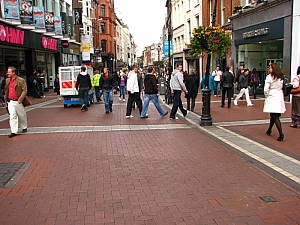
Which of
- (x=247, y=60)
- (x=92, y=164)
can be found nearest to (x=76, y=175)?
(x=92, y=164)

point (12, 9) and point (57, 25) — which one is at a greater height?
point (57, 25)

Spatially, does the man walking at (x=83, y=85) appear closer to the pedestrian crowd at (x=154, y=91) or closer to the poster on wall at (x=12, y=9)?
the pedestrian crowd at (x=154, y=91)

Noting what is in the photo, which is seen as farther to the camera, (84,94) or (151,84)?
(84,94)

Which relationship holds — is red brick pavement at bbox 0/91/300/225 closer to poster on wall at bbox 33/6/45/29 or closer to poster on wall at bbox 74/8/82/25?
poster on wall at bbox 33/6/45/29

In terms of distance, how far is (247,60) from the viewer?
21.0 metres

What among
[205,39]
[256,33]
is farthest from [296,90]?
[256,33]

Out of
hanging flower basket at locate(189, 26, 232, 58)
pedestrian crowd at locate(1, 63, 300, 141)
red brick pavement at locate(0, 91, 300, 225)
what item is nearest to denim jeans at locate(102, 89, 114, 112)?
pedestrian crowd at locate(1, 63, 300, 141)

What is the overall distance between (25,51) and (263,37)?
16849mm

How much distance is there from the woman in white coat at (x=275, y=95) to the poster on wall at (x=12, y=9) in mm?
16566

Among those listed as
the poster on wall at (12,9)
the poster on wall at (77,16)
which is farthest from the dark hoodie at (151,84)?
the poster on wall at (77,16)

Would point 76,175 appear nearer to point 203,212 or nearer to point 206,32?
point 203,212

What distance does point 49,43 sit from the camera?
27938 millimetres

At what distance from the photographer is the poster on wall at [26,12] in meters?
20.8

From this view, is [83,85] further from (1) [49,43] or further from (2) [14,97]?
(1) [49,43]
